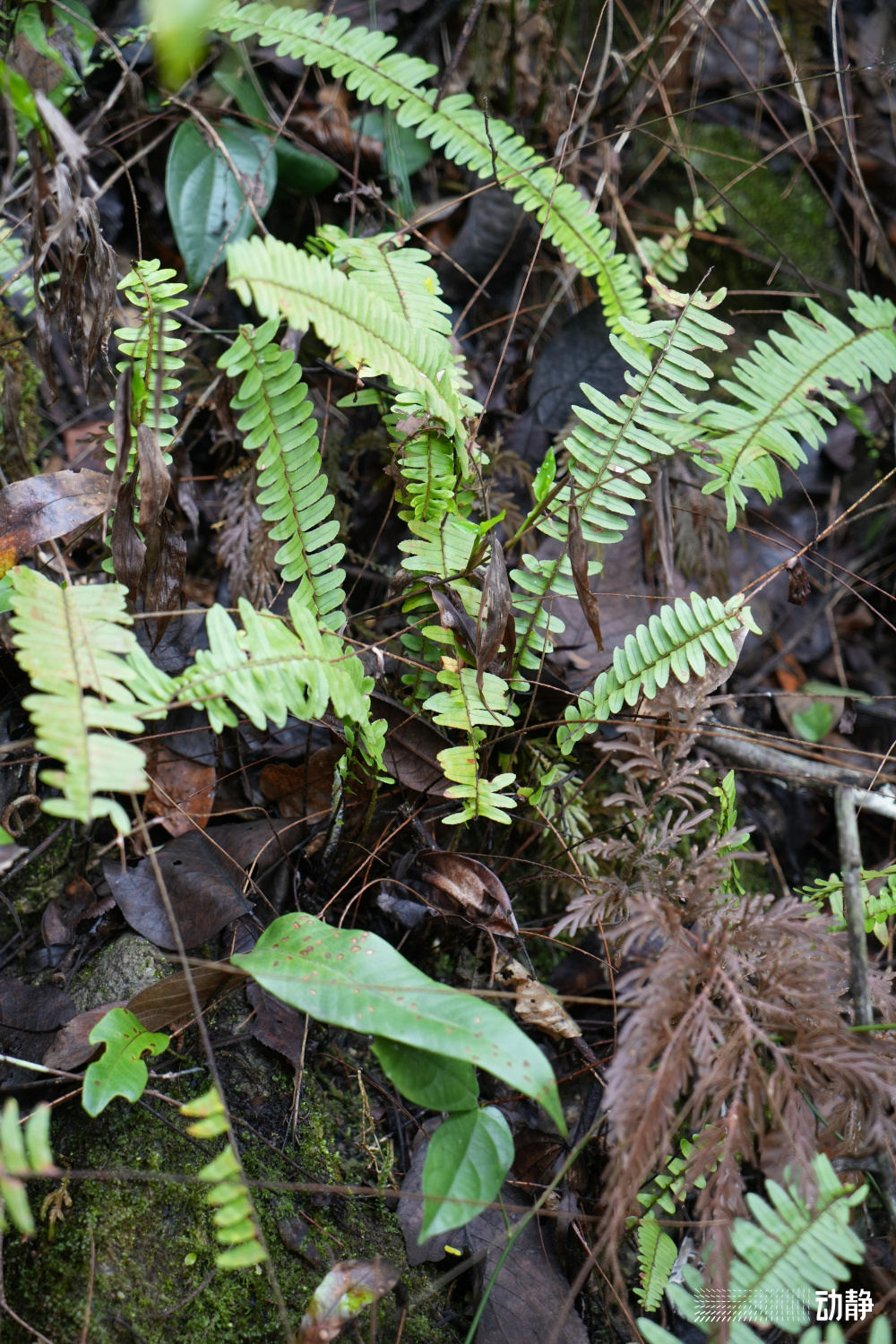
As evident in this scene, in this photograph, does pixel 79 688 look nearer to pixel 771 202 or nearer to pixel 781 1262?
pixel 781 1262

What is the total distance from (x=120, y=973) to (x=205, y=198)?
195cm

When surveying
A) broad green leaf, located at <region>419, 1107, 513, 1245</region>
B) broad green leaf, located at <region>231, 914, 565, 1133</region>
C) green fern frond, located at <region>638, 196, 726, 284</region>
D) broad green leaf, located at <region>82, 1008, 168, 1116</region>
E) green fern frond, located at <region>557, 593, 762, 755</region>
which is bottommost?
broad green leaf, located at <region>419, 1107, 513, 1245</region>

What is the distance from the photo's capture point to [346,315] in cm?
141

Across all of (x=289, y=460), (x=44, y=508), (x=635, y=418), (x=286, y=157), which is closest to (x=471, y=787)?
(x=289, y=460)

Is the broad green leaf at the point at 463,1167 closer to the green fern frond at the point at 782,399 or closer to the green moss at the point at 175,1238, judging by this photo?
the green moss at the point at 175,1238

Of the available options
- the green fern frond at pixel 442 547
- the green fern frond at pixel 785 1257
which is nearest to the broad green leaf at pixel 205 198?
Answer: the green fern frond at pixel 442 547

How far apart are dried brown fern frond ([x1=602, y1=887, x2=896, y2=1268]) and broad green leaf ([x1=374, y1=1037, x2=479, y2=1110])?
0.73 feet

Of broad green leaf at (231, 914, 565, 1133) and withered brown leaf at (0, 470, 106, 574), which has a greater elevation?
withered brown leaf at (0, 470, 106, 574)

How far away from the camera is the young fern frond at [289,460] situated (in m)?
1.55

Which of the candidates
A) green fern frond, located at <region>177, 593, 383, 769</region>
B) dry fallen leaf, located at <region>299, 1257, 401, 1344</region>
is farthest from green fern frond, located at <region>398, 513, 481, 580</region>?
dry fallen leaf, located at <region>299, 1257, 401, 1344</region>

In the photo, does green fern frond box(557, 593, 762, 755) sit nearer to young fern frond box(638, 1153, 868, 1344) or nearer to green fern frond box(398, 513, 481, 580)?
green fern frond box(398, 513, 481, 580)

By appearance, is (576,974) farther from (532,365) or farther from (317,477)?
(532,365)

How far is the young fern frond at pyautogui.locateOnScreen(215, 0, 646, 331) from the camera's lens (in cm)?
213

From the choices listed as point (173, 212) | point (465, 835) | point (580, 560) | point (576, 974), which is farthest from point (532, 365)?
point (576, 974)
